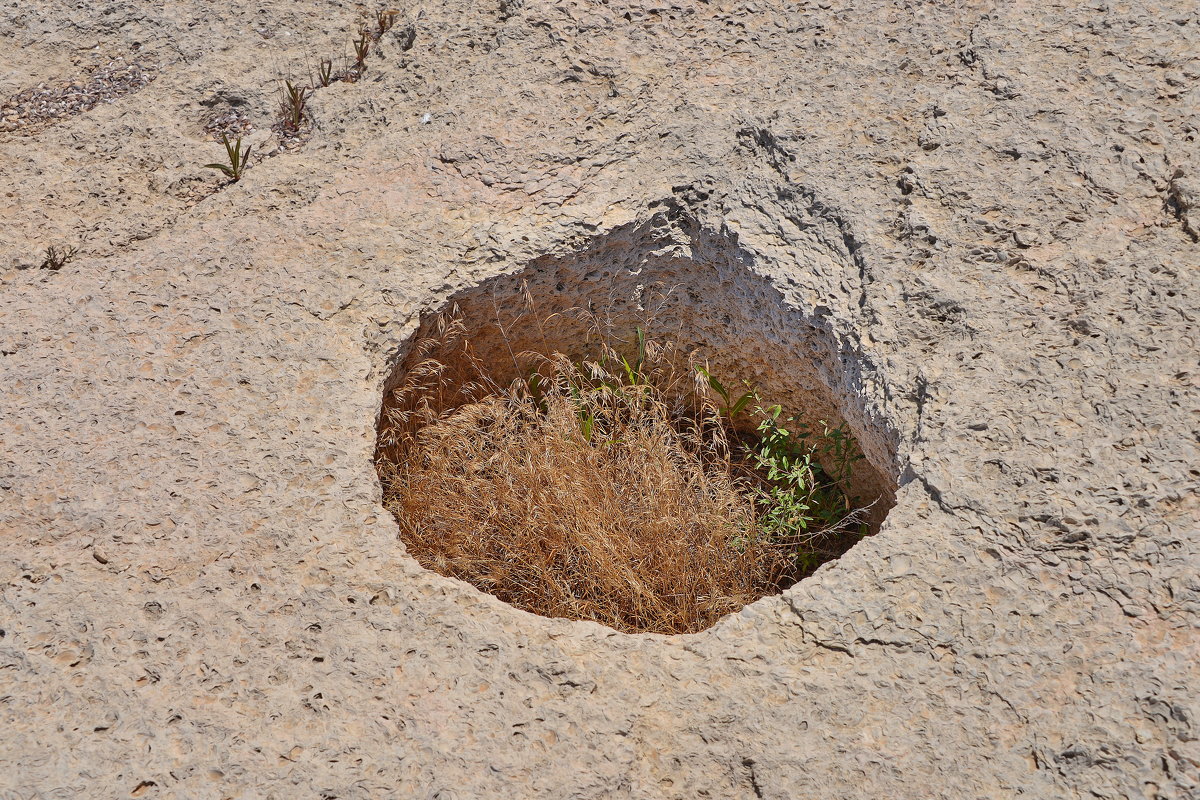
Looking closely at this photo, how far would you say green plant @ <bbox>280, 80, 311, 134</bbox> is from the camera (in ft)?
10.8

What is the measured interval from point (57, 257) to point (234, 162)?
1.97ft

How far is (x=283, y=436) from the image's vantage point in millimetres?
2350

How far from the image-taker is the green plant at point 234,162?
120 inches

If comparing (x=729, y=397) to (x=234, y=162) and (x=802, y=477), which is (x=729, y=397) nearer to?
(x=802, y=477)

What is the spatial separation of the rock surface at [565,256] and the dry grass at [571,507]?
42 cm

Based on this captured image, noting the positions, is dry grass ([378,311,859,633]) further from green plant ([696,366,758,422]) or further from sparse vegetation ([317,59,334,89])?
sparse vegetation ([317,59,334,89])

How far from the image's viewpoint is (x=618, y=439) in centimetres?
304

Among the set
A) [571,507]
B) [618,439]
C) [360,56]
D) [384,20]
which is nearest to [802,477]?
[618,439]

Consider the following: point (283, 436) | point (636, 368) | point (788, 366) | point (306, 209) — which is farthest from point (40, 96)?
point (788, 366)

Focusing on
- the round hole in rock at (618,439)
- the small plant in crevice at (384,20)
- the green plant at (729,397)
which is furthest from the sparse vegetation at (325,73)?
the green plant at (729,397)

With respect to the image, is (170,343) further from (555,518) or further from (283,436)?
(555,518)

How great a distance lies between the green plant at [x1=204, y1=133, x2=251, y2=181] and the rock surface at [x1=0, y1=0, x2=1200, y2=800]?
9 cm

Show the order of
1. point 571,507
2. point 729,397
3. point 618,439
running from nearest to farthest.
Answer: point 571,507 < point 618,439 < point 729,397

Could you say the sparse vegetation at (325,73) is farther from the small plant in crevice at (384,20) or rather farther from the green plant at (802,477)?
the green plant at (802,477)
